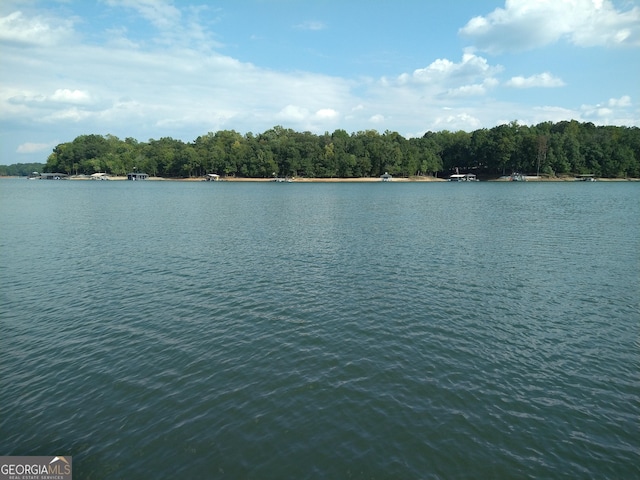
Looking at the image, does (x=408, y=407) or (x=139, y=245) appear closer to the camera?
(x=408, y=407)

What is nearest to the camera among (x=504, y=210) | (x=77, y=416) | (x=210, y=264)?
(x=77, y=416)

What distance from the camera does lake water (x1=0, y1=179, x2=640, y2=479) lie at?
13094 mm

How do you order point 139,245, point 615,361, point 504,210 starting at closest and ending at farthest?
point 615,361 → point 139,245 → point 504,210

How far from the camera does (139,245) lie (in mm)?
45375

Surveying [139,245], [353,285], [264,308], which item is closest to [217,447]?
[264,308]

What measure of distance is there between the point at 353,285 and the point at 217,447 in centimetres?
1908

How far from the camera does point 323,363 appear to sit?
61.6 ft

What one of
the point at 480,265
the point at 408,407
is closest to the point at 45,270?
the point at 408,407

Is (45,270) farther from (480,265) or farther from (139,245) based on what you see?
(480,265)

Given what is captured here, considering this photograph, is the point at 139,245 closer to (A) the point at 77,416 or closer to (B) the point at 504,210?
(A) the point at 77,416

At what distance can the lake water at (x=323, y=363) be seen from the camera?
43.0 ft

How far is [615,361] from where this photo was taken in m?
18.8

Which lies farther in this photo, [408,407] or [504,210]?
[504,210]

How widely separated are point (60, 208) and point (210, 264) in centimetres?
6663
